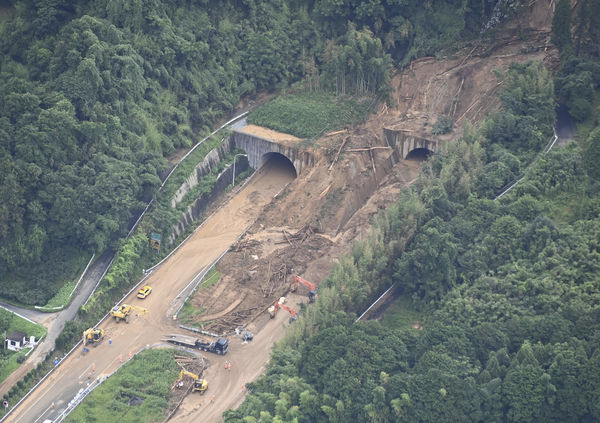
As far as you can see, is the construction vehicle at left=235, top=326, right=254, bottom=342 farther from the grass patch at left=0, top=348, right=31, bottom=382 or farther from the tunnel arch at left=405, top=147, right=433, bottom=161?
the tunnel arch at left=405, top=147, right=433, bottom=161

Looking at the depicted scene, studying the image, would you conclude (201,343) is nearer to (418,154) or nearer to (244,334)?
(244,334)

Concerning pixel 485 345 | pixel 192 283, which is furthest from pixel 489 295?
pixel 192 283

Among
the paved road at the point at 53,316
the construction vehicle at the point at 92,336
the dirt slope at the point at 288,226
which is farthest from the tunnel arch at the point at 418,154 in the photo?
the construction vehicle at the point at 92,336

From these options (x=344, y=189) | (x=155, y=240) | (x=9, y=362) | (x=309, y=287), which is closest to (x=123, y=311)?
(x=155, y=240)

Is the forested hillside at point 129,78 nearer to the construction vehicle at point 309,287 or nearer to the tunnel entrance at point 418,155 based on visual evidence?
the tunnel entrance at point 418,155

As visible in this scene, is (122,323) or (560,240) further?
(122,323)

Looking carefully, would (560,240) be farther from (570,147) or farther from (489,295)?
(570,147)
